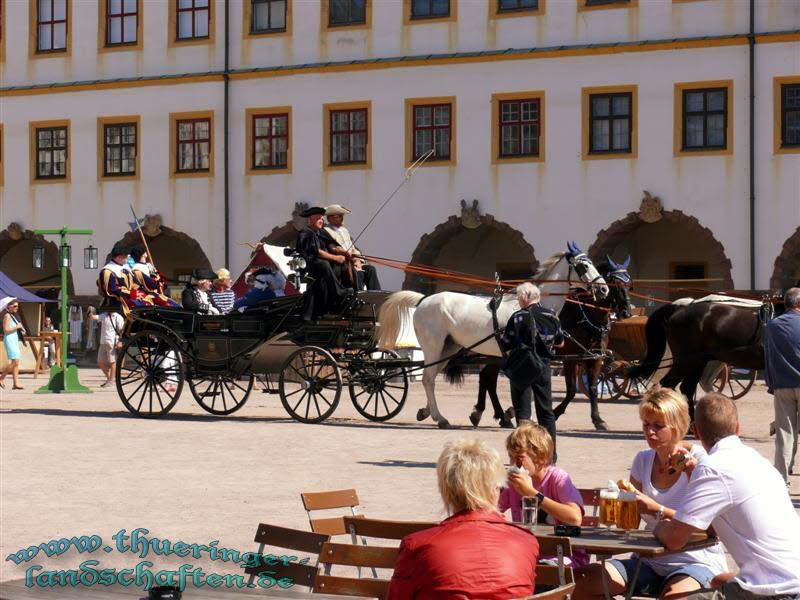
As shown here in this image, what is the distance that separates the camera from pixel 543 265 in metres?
19.7

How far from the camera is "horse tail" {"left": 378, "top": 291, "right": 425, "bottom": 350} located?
19.8 m

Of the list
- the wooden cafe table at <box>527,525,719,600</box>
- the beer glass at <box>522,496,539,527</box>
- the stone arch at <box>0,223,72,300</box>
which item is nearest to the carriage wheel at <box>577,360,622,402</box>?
the beer glass at <box>522,496,539,527</box>

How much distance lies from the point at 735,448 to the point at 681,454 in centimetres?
33

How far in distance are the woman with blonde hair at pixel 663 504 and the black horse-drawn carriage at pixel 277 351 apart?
12.1 meters

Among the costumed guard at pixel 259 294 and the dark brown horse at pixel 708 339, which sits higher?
the costumed guard at pixel 259 294

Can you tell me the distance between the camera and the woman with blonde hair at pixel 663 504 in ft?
22.6

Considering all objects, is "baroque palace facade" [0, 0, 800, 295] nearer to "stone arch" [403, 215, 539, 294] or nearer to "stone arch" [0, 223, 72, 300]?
"stone arch" [403, 215, 539, 294]

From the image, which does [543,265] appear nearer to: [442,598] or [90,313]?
[442,598]

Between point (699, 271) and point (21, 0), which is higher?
point (21, 0)

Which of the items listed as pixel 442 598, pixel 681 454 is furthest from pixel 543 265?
pixel 442 598

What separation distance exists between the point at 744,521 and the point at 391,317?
1353 cm

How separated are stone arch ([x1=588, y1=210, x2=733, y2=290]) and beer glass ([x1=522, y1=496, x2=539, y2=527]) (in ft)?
88.2

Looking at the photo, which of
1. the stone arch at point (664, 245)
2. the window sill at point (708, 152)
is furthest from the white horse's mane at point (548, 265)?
the window sill at point (708, 152)

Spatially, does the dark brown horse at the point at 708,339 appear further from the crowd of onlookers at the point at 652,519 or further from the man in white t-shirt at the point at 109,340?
the man in white t-shirt at the point at 109,340
